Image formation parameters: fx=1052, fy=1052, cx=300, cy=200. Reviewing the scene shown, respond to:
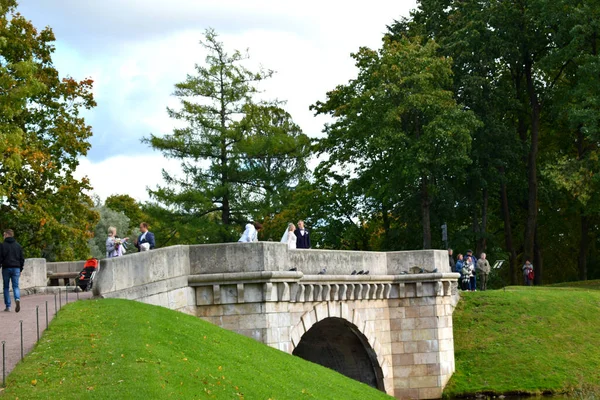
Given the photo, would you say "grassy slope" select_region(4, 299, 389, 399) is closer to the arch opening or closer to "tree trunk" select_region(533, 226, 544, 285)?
the arch opening

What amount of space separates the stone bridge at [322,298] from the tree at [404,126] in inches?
373

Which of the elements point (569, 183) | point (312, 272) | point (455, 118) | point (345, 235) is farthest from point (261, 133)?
point (312, 272)

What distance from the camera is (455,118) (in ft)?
142

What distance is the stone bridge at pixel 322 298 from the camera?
21.2m

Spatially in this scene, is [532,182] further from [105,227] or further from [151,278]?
[151,278]

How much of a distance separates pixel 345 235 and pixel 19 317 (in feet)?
95.4

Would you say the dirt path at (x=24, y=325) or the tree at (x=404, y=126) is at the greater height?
the tree at (x=404, y=126)

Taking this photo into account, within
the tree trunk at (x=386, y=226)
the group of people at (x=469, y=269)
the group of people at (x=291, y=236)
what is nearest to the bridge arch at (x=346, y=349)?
the group of people at (x=291, y=236)

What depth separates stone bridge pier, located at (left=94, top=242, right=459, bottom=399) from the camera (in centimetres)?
2128

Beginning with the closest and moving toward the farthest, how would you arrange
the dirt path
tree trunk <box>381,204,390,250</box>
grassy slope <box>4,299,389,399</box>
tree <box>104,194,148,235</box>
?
grassy slope <box>4,299,389,399</box>
the dirt path
tree trunk <box>381,204,390,250</box>
tree <box>104,194,148,235</box>

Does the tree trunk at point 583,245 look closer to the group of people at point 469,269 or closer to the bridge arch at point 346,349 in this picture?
the group of people at point 469,269

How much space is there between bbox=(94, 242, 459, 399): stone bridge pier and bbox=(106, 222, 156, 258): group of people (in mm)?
1343

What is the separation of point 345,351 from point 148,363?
52.2ft

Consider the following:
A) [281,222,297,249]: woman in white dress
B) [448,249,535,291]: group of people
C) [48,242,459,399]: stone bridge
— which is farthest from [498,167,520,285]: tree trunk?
[281,222,297,249]: woman in white dress
